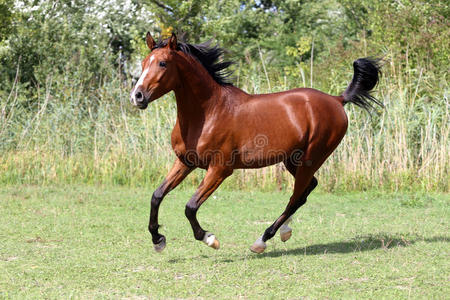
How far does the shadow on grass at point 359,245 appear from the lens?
20.0 feet

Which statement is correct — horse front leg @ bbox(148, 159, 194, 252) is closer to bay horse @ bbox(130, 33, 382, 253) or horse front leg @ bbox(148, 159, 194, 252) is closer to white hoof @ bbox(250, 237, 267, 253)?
bay horse @ bbox(130, 33, 382, 253)

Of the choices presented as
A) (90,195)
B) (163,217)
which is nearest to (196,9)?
(90,195)

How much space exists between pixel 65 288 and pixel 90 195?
17.1 ft

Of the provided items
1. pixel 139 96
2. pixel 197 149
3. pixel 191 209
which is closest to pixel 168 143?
pixel 197 149

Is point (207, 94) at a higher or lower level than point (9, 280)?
higher

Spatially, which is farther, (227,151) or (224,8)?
(224,8)

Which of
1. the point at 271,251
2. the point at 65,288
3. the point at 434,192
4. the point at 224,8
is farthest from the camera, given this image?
the point at 224,8

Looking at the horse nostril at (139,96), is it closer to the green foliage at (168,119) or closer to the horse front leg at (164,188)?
the horse front leg at (164,188)

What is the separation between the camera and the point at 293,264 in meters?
5.48

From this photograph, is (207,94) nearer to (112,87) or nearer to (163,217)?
(163,217)

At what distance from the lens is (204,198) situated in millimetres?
5430

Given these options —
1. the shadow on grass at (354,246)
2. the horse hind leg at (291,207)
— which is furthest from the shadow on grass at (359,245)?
the horse hind leg at (291,207)

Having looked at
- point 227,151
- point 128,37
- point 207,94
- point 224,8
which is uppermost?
point 224,8

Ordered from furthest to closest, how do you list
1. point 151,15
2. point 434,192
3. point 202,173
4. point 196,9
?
point 151,15 < point 196,9 < point 202,173 < point 434,192
